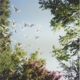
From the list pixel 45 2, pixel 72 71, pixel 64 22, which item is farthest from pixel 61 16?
pixel 72 71

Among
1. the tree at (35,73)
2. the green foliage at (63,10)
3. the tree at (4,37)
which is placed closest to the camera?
the green foliage at (63,10)

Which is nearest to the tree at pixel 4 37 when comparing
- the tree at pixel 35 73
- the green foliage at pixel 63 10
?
the tree at pixel 35 73

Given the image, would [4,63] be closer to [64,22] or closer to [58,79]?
[58,79]

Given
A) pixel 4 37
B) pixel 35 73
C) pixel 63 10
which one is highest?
pixel 4 37

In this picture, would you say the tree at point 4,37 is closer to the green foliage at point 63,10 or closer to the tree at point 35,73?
the tree at point 35,73

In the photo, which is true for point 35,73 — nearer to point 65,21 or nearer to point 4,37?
point 65,21

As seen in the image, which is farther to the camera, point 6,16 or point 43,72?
point 6,16

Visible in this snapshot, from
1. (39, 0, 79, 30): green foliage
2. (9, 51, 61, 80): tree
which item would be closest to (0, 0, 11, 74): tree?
(9, 51, 61, 80): tree

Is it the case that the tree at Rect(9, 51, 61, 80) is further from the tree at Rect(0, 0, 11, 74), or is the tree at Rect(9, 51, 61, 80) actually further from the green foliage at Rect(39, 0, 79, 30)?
the green foliage at Rect(39, 0, 79, 30)

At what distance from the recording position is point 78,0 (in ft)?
38.3

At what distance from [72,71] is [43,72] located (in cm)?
270

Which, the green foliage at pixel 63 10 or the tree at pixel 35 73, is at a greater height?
the green foliage at pixel 63 10

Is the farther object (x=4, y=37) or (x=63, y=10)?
(x=4, y=37)

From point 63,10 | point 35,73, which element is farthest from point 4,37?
point 63,10
